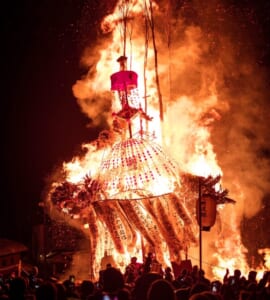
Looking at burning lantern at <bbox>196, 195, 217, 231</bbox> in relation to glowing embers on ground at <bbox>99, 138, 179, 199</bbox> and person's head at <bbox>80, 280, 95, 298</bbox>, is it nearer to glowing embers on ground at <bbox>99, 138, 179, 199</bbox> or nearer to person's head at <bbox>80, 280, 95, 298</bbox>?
glowing embers on ground at <bbox>99, 138, 179, 199</bbox>

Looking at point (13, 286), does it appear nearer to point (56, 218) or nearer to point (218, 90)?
point (56, 218)

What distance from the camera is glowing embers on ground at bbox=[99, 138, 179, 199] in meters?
11.8

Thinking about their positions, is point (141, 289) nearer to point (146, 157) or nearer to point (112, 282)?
point (112, 282)

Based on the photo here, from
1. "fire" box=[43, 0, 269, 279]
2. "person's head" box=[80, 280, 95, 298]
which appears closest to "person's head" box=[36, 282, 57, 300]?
"person's head" box=[80, 280, 95, 298]

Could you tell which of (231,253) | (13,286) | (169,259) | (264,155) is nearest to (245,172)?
(264,155)

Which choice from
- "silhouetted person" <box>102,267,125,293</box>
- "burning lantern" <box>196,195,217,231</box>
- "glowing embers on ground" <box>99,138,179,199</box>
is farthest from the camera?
"glowing embers on ground" <box>99,138,179,199</box>

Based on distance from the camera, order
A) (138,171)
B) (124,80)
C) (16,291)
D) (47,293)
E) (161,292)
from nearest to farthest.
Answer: (161,292) → (47,293) → (16,291) → (138,171) → (124,80)

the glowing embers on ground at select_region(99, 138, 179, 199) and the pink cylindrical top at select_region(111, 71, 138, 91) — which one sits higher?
the pink cylindrical top at select_region(111, 71, 138, 91)

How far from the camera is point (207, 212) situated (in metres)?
10.7

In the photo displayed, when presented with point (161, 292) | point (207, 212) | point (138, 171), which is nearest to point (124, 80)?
point (138, 171)

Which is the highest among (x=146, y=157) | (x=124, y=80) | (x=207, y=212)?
(x=124, y=80)

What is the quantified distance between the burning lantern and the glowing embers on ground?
1376 mm

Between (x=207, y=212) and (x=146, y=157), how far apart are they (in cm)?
216

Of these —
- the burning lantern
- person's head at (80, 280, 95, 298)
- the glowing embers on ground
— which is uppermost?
the glowing embers on ground
